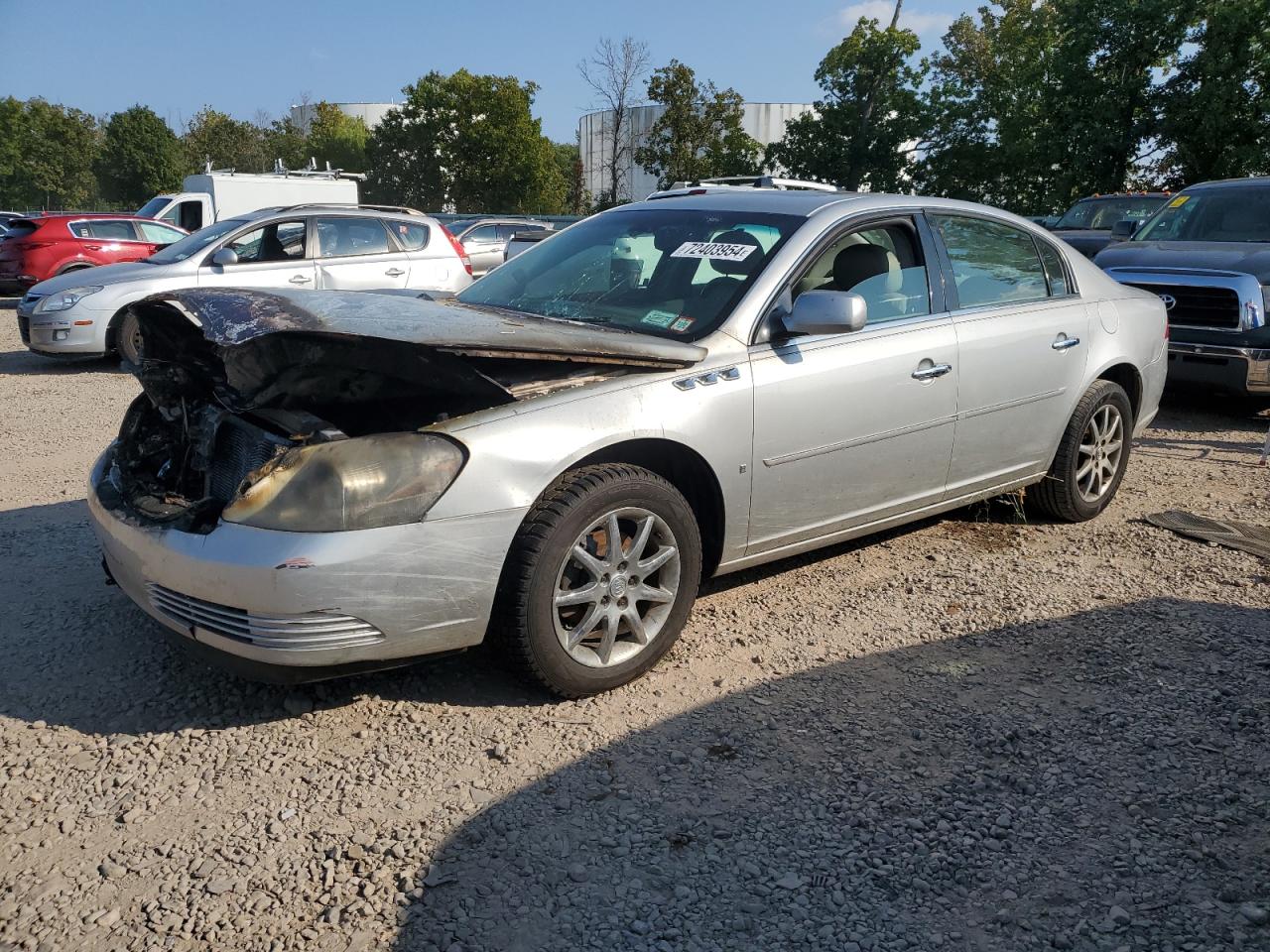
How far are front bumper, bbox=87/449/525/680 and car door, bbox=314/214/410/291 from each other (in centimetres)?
785

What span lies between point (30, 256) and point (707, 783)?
16.7 m

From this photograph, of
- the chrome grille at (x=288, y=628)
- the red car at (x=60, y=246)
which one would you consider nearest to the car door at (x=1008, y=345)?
the chrome grille at (x=288, y=628)

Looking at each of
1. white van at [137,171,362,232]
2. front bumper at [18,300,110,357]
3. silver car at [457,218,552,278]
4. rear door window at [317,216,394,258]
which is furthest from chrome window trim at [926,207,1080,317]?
white van at [137,171,362,232]

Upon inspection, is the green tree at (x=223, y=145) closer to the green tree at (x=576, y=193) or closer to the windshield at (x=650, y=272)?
the green tree at (x=576, y=193)

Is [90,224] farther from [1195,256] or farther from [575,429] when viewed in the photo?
[575,429]

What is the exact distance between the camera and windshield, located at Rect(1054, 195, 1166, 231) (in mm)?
14844

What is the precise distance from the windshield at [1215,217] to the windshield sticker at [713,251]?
6783mm

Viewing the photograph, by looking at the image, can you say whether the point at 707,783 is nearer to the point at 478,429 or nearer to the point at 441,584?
the point at 441,584

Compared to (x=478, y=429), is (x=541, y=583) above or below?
below

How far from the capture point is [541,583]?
3.21 m

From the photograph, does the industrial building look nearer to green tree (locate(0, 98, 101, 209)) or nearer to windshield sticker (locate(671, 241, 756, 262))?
green tree (locate(0, 98, 101, 209))

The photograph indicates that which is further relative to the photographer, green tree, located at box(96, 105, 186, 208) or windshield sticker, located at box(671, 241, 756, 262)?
green tree, located at box(96, 105, 186, 208)

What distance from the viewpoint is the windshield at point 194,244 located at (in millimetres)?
10367

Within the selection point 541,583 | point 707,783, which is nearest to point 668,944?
point 707,783
